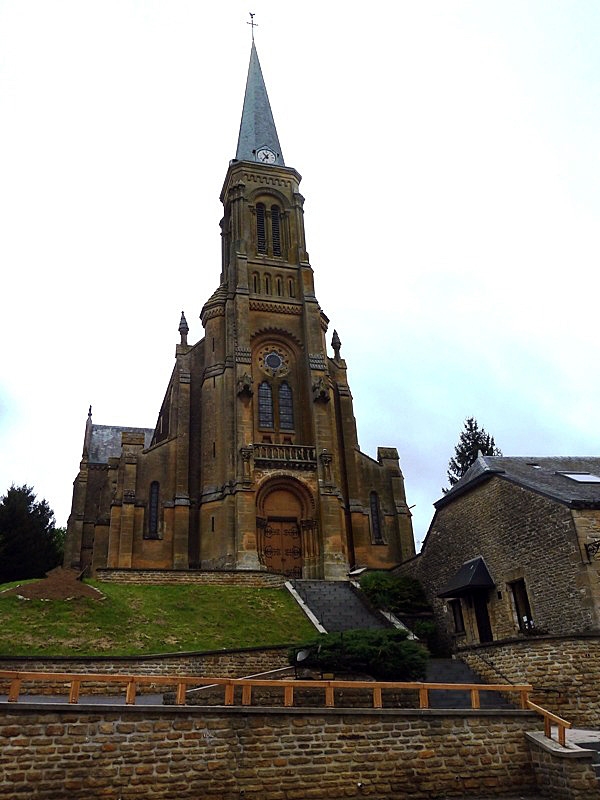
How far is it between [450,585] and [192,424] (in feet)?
64.5

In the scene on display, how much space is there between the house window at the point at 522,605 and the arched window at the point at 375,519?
650 inches

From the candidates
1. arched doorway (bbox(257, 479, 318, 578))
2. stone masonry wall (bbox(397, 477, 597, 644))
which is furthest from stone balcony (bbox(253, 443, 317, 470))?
stone masonry wall (bbox(397, 477, 597, 644))

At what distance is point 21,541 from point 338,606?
19189 mm

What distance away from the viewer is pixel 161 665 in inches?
687

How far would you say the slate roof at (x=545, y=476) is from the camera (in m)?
18.5

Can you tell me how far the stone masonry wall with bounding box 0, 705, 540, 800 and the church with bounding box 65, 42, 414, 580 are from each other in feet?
65.7

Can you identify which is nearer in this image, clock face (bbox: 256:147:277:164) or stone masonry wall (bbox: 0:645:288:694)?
stone masonry wall (bbox: 0:645:288:694)

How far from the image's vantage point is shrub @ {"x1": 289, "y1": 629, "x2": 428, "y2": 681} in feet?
50.5

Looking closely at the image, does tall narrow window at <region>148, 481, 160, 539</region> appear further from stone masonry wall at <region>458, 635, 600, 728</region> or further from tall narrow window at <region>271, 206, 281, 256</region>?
stone masonry wall at <region>458, 635, 600, 728</region>

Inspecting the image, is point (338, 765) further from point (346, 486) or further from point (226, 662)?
point (346, 486)

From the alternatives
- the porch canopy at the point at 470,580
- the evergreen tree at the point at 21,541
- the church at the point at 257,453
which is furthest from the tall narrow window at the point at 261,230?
the porch canopy at the point at 470,580

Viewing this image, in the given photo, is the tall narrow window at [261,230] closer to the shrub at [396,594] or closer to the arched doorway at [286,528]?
the arched doorway at [286,528]

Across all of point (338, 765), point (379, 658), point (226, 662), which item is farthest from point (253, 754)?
point (226, 662)

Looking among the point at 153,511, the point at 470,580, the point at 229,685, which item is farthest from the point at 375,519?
the point at 229,685
